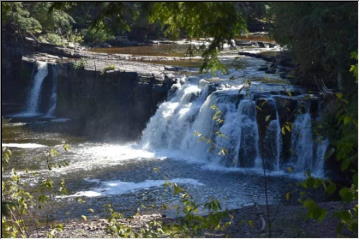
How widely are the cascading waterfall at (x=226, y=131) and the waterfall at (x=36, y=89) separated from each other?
760cm

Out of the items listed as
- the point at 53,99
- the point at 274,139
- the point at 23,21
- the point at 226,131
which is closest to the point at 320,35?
the point at 274,139

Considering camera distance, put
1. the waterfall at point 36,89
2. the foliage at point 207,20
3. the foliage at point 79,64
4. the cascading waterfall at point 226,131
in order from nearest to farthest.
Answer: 1. the foliage at point 207,20
2. the cascading waterfall at point 226,131
3. the foliage at point 79,64
4. the waterfall at point 36,89

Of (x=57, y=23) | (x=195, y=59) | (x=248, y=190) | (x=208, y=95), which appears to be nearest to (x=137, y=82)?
(x=208, y=95)

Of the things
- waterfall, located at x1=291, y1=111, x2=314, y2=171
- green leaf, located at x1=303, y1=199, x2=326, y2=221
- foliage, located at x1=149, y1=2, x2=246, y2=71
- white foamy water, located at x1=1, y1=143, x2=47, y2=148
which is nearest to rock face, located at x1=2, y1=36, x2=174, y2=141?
white foamy water, located at x1=1, y1=143, x2=47, y2=148

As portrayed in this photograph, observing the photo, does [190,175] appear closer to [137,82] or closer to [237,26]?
[137,82]

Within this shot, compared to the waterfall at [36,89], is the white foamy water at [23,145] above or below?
below

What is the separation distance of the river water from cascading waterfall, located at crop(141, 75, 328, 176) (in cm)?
3

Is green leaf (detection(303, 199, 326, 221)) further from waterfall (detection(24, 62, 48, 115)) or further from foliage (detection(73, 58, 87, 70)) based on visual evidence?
waterfall (detection(24, 62, 48, 115))

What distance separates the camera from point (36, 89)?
90.0 ft

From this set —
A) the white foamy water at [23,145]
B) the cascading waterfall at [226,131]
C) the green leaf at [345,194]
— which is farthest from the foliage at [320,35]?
the green leaf at [345,194]

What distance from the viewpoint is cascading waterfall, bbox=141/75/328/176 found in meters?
17.3

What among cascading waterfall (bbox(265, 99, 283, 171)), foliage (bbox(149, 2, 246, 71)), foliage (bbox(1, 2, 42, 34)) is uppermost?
foliage (bbox(1, 2, 42, 34))

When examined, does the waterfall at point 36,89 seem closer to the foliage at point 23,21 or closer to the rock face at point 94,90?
the rock face at point 94,90

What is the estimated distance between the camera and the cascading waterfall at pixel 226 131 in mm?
17344
